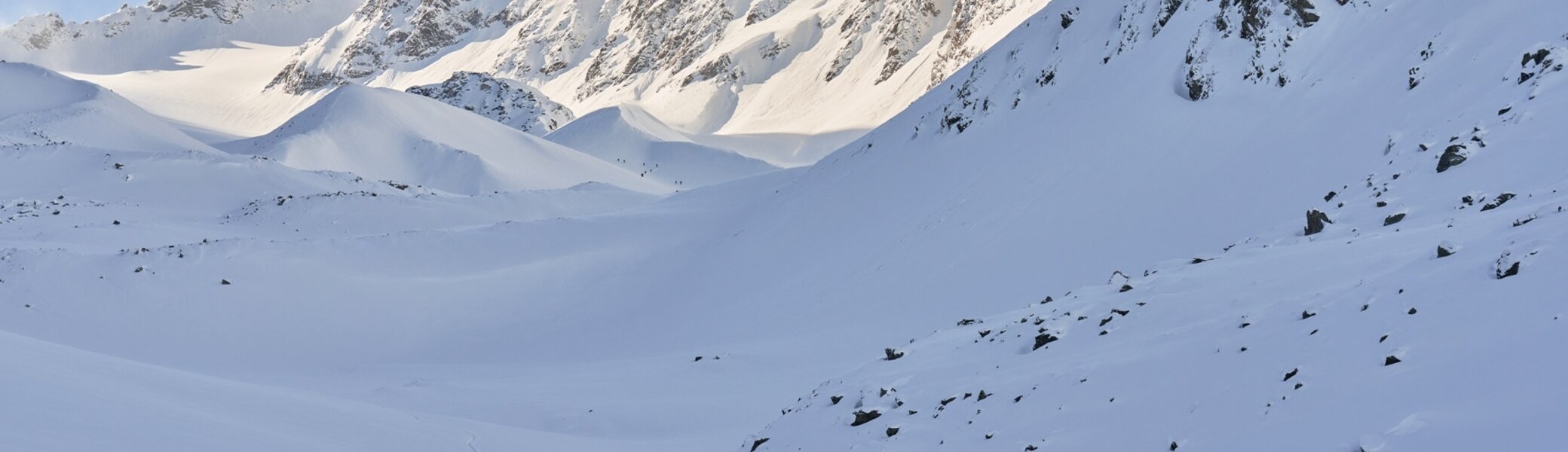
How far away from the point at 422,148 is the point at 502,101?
33.8 m

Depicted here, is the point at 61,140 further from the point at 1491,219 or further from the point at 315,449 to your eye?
the point at 1491,219

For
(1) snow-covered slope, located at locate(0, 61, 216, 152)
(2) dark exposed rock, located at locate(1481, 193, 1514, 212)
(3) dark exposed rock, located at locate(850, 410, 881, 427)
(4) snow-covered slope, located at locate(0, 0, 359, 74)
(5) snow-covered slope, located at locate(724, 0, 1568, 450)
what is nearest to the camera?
(5) snow-covered slope, located at locate(724, 0, 1568, 450)

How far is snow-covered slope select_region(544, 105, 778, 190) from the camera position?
67.9 m

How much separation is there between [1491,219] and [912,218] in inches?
562

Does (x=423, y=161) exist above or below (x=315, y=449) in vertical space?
above

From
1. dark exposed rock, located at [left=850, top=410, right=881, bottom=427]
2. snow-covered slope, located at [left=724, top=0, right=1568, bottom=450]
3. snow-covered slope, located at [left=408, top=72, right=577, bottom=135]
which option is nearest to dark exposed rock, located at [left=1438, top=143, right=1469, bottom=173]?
snow-covered slope, located at [left=724, top=0, right=1568, bottom=450]

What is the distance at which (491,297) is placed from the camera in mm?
24766

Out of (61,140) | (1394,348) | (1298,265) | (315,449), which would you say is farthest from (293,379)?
(61,140)

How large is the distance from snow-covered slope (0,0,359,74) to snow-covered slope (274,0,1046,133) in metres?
29.4

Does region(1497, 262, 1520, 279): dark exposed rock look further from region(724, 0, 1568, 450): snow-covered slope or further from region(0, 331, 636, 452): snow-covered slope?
region(0, 331, 636, 452): snow-covered slope

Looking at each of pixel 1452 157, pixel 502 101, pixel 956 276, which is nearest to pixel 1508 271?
pixel 1452 157

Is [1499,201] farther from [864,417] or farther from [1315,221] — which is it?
[864,417]

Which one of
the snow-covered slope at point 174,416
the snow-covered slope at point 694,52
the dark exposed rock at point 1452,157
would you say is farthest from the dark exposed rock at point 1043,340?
the snow-covered slope at point 694,52

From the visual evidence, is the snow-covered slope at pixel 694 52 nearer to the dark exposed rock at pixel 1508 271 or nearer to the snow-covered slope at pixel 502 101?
the snow-covered slope at pixel 502 101
